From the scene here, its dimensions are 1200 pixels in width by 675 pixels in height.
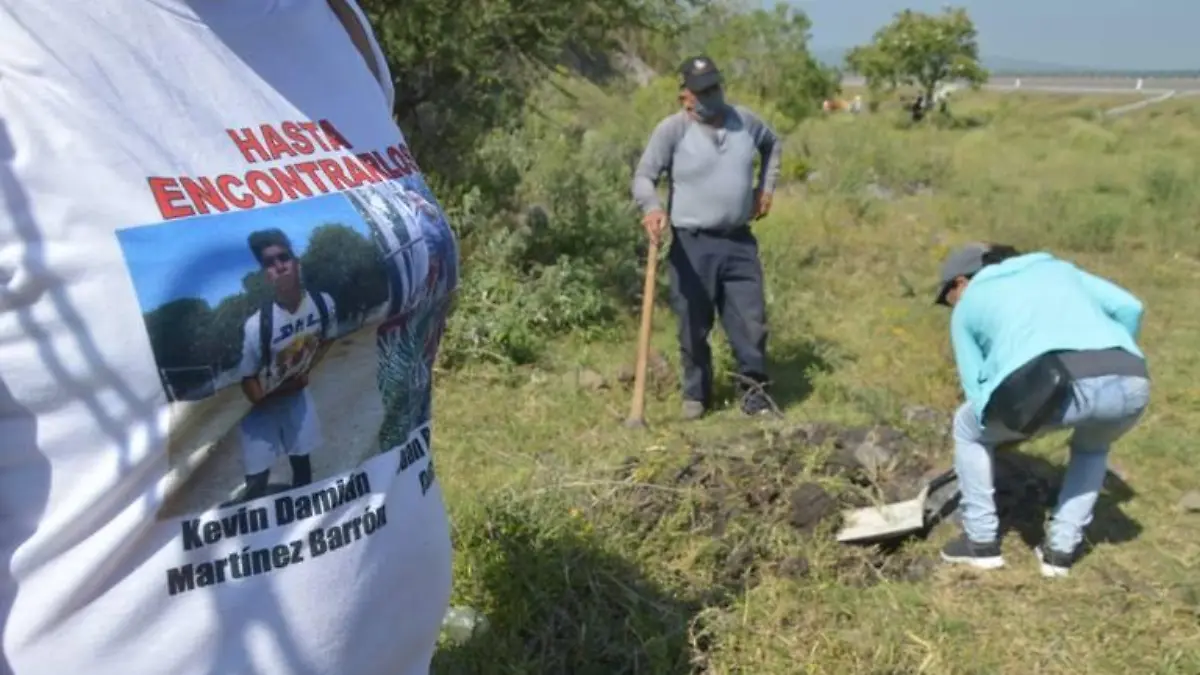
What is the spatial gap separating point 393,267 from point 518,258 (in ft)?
21.4

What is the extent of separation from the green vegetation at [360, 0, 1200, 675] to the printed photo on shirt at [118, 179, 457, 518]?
230 cm

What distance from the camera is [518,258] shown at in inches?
303

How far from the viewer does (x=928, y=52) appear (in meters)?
27.3

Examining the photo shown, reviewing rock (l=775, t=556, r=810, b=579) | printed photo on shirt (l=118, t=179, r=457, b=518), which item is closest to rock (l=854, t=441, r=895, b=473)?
rock (l=775, t=556, r=810, b=579)

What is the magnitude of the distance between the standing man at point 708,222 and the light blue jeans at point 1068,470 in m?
1.67

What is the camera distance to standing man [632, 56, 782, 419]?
244 inches

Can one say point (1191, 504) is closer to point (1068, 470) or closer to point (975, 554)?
point (1068, 470)

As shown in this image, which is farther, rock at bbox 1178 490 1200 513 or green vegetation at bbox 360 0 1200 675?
rock at bbox 1178 490 1200 513

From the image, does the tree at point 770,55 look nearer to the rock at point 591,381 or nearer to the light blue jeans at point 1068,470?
the rock at point 591,381

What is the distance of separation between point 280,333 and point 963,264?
3.94 metres

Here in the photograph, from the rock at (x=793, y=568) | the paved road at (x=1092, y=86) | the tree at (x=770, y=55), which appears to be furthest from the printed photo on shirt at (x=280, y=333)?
the paved road at (x=1092, y=86)

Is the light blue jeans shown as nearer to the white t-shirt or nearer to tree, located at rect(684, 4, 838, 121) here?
the white t-shirt

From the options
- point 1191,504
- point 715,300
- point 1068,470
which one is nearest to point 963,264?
point 1068,470

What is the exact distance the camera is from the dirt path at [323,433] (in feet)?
3.38
